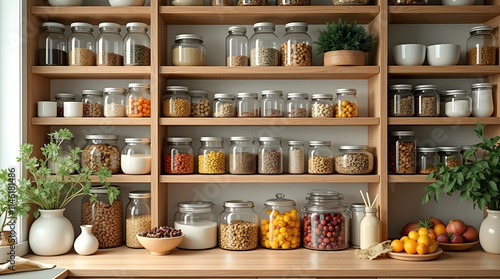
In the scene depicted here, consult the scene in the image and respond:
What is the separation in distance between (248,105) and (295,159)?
41cm

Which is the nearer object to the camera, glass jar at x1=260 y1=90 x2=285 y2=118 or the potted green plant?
the potted green plant

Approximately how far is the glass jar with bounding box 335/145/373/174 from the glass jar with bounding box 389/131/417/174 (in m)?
0.13

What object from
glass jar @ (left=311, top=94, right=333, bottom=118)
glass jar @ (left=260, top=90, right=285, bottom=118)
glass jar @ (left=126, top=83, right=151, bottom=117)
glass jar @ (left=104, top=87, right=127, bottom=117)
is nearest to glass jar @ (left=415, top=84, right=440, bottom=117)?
glass jar @ (left=311, top=94, right=333, bottom=118)

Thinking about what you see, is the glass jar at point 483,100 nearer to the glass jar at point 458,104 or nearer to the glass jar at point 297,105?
the glass jar at point 458,104

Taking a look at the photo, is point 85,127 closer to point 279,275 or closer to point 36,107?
point 36,107

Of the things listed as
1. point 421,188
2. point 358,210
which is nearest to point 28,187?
point 358,210

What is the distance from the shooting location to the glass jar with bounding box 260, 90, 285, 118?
2.89 m

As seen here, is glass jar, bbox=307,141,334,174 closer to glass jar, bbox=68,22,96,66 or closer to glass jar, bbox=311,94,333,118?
glass jar, bbox=311,94,333,118

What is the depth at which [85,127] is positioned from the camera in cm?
312

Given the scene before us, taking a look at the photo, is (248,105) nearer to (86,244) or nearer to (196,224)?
(196,224)

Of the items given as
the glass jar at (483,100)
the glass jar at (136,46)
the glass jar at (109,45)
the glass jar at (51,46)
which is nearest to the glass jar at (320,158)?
the glass jar at (483,100)

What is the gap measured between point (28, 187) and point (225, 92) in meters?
1.23

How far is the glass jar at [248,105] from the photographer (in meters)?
2.90

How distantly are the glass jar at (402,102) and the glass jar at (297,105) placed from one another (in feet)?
1.58
